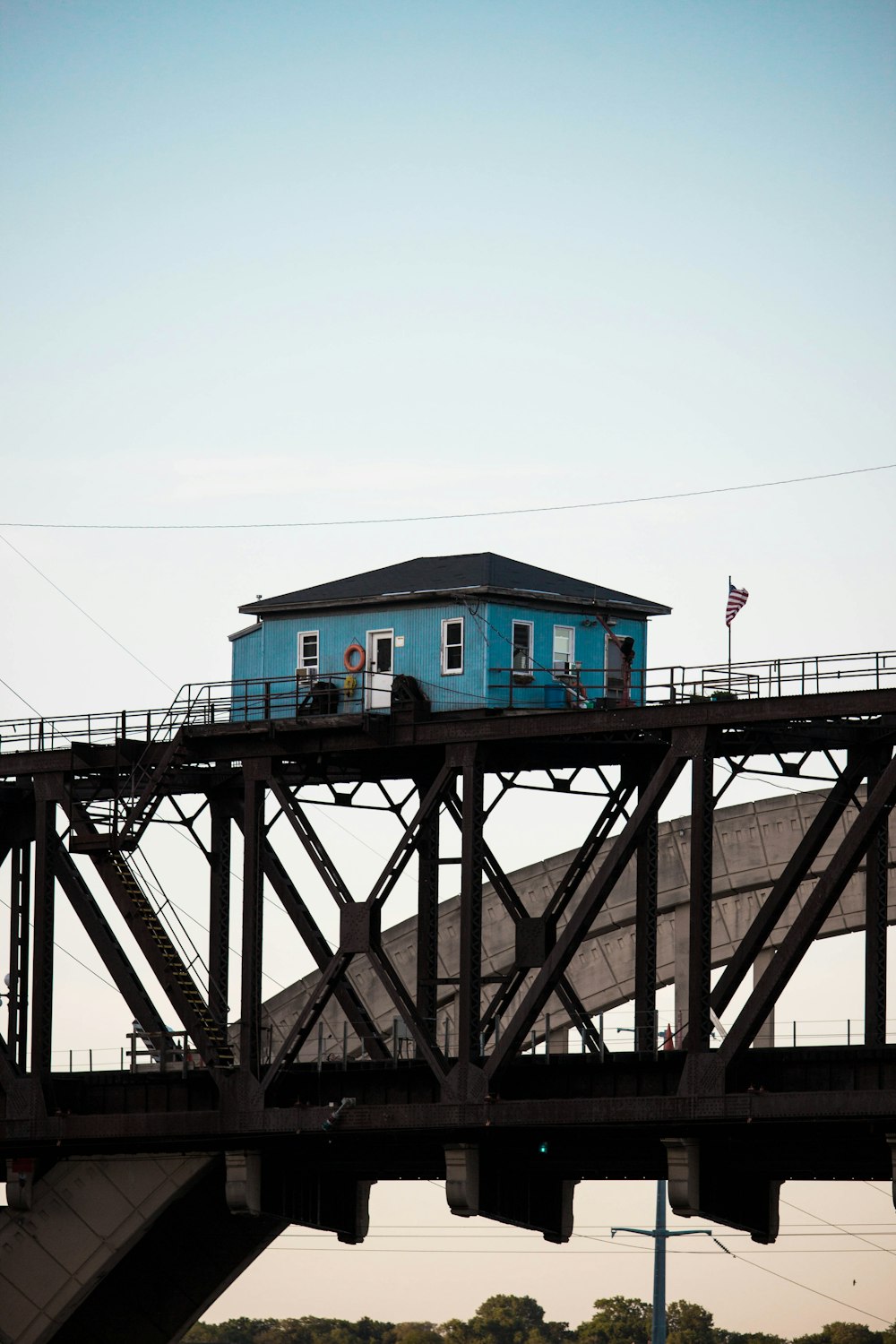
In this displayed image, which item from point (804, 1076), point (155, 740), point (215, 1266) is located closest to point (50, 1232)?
point (215, 1266)

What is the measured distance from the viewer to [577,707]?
56.1m

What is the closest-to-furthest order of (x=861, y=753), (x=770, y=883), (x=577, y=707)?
(x=861, y=753), (x=577, y=707), (x=770, y=883)

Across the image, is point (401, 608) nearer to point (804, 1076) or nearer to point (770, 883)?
point (804, 1076)

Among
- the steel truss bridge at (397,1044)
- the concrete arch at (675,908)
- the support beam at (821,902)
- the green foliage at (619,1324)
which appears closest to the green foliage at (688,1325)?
the green foliage at (619,1324)

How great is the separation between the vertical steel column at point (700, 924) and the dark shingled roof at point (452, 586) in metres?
10.4

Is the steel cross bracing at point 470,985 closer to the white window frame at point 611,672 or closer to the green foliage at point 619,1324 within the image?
the white window frame at point 611,672

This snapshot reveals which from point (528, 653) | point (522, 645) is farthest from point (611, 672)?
point (522, 645)

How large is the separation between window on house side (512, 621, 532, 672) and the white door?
129 inches

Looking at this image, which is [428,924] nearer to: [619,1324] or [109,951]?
[109,951]

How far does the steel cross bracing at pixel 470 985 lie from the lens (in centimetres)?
5022

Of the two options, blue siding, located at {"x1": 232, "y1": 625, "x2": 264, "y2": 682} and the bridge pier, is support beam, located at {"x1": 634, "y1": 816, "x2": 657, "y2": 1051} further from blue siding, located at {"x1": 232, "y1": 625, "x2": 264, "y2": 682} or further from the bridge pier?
blue siding, located at {"x1": 232, "y1": 625, "x2": 264, "y2": 682}

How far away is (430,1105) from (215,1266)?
53.0ft


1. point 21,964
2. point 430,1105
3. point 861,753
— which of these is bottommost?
point 430,1105

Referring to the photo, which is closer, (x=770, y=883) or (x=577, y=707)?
(x=577, y=707)
